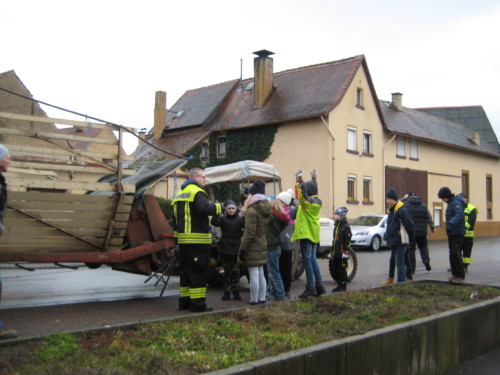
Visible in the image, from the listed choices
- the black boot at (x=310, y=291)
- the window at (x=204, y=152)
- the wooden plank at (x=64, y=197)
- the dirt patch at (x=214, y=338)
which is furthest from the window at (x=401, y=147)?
the wooden plank at (x=64, y=197)

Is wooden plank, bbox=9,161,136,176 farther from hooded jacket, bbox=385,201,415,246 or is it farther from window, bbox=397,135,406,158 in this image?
window, bbox=397,135,406,158

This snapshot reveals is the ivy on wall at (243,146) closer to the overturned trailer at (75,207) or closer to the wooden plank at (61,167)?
the overturned trailer at (75,207)

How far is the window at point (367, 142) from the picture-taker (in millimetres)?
33344

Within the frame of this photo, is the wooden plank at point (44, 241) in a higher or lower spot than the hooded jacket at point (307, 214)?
lower

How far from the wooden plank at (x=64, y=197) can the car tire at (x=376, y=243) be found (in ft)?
54.5

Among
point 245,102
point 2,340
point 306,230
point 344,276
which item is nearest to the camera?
point 2,340

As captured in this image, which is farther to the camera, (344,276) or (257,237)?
(344,276)

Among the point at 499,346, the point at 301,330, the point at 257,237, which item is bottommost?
the point at 499,346

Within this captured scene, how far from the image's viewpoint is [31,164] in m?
7.36

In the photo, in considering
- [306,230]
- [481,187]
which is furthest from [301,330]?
[481,187]

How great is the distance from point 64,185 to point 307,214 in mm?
3595

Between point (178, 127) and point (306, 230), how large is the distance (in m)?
31.8

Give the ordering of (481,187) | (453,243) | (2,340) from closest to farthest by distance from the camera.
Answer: (2,340), (453,243), (481,187)

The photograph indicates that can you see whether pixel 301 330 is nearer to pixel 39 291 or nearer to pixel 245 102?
pixel 39 291
